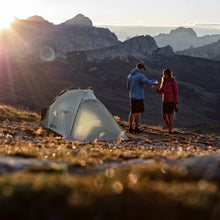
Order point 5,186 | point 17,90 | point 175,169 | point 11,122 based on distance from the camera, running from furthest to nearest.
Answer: point 17,90, point 11,122, point 175,169, point 5,186

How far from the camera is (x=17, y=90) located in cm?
12925

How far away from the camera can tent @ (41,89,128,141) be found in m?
15.3

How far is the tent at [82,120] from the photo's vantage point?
15344mm

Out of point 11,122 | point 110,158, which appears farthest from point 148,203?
point 11,122

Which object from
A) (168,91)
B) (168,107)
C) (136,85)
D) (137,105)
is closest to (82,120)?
(137,105)

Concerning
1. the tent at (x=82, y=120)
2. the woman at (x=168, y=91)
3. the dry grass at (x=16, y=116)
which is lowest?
the dry grass at (x=16, y=116)

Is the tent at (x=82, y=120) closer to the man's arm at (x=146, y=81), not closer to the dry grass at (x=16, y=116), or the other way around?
the man's arm at (x=146, y=81)

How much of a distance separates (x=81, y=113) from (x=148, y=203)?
12.6 m

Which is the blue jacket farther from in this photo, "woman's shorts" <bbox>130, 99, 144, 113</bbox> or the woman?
the woman

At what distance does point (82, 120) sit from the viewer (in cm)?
1566

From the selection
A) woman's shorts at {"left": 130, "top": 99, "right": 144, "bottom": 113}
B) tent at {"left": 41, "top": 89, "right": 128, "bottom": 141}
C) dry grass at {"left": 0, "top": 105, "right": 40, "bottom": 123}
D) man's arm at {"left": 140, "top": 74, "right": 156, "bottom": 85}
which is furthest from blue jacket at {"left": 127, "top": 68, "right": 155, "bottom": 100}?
dry grass at {"left": 0, "top": 105, "right": 40, "bottom": 123}

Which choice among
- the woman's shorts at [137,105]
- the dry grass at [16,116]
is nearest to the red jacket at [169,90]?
the woman's shorts at [137,105]

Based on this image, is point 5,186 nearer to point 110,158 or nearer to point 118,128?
point 110,158

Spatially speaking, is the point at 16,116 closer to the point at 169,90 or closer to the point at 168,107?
the point at 168,107
